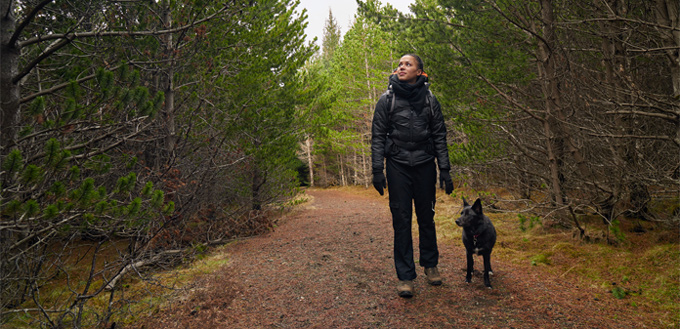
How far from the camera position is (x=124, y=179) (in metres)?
2.82

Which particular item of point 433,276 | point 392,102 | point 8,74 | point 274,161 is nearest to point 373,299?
point 433,276

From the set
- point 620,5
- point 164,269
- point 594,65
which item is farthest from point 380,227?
point 620,5

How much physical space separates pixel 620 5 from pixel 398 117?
3593mm

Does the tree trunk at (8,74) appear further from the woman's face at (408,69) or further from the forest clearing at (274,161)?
the woman's face at (408,69)

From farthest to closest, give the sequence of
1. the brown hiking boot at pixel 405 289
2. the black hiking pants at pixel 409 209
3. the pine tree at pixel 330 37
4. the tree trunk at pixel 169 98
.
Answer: the pine tree at pixel 330 37
the tree trunk at pixel 169 98
the black hiking pants at pixel 409 209
the brown hiking boot at pixel 405 289

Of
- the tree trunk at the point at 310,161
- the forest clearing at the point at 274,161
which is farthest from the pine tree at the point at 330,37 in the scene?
the forest clearing at the point at 274,161

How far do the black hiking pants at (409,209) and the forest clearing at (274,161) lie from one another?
32cm

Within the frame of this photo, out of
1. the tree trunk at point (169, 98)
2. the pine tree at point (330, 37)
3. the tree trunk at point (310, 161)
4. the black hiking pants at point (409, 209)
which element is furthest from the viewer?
the pine tree at point (330, 37)

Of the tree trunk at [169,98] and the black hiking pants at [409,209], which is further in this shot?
the tree trunk at [169,98]

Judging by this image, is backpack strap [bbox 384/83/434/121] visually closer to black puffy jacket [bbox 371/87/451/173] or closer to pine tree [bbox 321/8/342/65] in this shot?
black puffy jacket [bbox 371/87/451/173]

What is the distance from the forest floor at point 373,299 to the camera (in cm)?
306

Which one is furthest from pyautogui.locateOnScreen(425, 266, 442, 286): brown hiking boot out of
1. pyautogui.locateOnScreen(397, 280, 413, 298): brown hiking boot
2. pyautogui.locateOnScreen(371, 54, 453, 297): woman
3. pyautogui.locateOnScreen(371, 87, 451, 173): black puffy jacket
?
pyautogui.locateOnScreen(371, 87, 451, 173): black puffy jacket

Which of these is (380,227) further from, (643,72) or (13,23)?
(13,23)

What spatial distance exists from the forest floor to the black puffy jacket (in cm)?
154
